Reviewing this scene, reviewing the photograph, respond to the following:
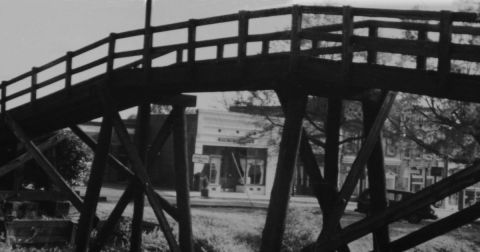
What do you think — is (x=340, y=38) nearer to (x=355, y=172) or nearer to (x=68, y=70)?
(x=355, y=172)

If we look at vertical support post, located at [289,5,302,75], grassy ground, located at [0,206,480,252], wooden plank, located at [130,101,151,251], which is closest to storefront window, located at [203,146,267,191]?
grassy ground, located at [0,206,480,252]

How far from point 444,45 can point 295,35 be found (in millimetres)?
1980

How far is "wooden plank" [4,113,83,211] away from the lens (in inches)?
422

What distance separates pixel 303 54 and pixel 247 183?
29.7 m

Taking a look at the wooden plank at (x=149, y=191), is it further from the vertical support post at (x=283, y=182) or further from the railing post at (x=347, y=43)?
the railing post at (x=347, y=43)

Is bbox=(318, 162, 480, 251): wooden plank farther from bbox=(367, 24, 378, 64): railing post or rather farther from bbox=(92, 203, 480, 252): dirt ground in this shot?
bbox=(92, 203, 480, 252): dirt ground

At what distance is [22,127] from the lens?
1207 cm

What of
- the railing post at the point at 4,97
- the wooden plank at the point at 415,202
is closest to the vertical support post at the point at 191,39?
the wooden plank at the point at 415,202

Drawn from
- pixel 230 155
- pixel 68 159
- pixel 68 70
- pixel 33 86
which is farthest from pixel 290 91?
pixel 230 155

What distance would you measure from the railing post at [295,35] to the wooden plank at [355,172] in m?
1.47

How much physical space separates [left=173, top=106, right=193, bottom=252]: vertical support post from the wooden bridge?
0.02 meters

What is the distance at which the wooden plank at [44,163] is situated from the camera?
10727 mm

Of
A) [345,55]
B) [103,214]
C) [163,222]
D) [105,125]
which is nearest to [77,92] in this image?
[105,125]

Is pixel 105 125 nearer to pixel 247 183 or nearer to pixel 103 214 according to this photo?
pixel 103 214
